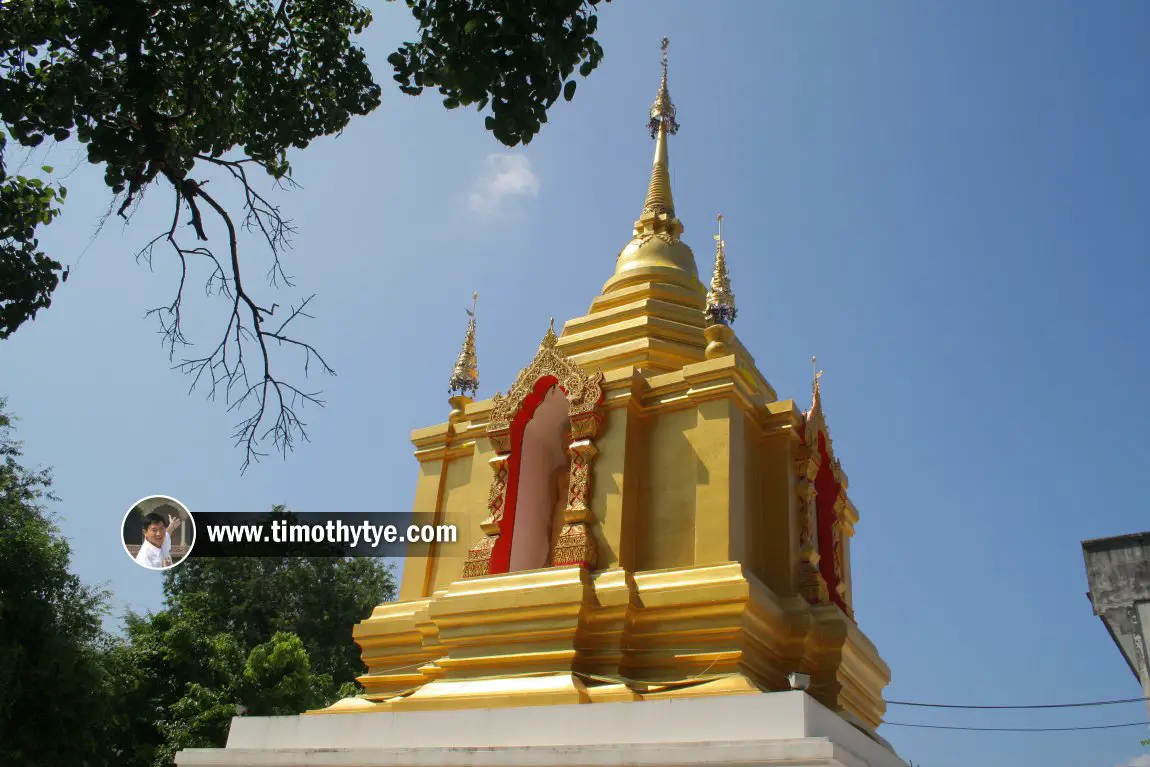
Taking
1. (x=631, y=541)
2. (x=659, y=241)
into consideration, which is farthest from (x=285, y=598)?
(x=631, y=541)

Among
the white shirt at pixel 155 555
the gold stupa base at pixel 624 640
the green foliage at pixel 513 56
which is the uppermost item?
the green foliage at pixel 513 56

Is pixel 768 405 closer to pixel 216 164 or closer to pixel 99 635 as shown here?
pixel 216 164

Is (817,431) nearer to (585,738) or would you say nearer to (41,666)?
(585,738)

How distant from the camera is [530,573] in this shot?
35.6ft

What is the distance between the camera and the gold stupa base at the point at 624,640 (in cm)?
976

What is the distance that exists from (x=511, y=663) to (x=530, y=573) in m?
1.00

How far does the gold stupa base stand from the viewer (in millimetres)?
9758

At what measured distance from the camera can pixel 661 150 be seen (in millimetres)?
17047

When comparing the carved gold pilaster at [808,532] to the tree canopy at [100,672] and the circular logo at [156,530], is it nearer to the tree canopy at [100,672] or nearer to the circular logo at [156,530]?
the circular logo at [156,530]

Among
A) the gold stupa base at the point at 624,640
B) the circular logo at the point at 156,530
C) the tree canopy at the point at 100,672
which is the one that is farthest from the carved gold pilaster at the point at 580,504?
the tree canopy at the point at 100,672

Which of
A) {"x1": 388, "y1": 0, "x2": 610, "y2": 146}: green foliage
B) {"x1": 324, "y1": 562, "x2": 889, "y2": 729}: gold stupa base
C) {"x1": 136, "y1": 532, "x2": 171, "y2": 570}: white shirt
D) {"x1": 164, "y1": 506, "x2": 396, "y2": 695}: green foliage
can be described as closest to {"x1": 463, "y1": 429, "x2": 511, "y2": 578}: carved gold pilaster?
{"x1": 324, "y1": 562, "x2": 889, "y2": 729}: gold stupa base

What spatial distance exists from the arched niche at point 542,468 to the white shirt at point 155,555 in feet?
14.1

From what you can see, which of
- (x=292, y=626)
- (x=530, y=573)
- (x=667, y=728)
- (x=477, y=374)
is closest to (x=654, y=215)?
(x=477, y=374)

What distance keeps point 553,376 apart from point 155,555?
5867 millimetres
